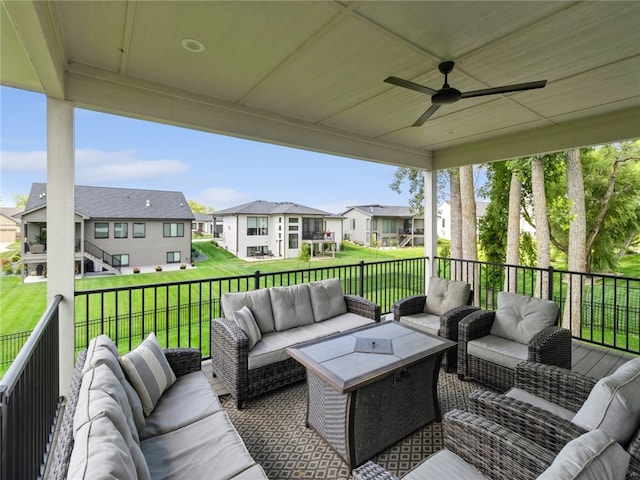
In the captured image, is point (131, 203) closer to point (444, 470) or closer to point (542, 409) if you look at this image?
point (444, 470)

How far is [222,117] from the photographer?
11.4 ft

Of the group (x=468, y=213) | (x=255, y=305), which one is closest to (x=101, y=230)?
(x=255, y=305)

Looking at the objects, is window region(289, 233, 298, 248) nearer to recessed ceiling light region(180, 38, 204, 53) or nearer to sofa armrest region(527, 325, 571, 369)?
recessed ceiling light region(180, 38, 204, 53)

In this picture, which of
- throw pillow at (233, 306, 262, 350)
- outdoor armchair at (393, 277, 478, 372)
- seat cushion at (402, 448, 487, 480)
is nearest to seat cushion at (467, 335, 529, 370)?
outdoor armchair at (393, 277, 478, 372)

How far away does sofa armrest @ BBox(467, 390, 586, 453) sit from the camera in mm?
1416

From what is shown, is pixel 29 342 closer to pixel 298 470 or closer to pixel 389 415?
pixel 298 470

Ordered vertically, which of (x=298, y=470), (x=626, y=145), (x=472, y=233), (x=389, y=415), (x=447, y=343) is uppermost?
(x=626, y=145)

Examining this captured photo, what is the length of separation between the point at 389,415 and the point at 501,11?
2825 mm

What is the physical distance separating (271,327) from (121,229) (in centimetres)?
295

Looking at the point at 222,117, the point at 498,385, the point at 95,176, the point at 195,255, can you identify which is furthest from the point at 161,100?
the point at 498,385

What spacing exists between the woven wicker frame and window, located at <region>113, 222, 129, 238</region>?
2503 mm

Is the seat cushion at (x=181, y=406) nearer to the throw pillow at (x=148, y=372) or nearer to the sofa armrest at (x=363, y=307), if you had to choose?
the throw pillow at (x=148, y=372)

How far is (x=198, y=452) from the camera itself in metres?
1.56

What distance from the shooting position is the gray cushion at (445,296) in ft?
12.9
